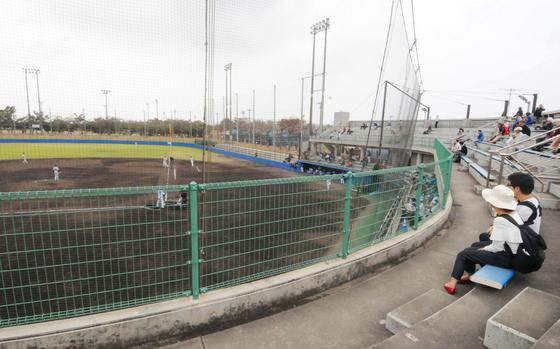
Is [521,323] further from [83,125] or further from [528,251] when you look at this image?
[83,125]

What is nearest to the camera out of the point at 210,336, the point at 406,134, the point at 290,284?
the point at 210,336

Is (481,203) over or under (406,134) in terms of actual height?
under

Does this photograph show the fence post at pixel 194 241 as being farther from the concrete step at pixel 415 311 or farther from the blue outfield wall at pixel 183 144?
the blue outfield wall at pixel 183 144

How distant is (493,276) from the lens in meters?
3.09

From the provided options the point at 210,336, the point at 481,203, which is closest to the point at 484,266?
the point at 210,336

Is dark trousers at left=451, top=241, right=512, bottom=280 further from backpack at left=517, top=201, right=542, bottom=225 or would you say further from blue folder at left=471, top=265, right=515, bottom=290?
backpack at left=517, top=201, right=542, bottom=225

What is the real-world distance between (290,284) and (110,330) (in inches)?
70.2

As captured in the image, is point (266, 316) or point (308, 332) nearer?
point (308, 332)

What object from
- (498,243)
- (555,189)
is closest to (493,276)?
(498,243)

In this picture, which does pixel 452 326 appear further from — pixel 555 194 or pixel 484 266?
pixel 555 194

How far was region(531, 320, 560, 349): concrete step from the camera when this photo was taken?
6.17 ft

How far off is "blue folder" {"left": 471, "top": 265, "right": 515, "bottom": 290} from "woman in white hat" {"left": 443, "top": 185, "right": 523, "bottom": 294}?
0.23ft

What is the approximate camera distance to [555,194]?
6.96 metres

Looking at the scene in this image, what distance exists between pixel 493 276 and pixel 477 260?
26 cm
